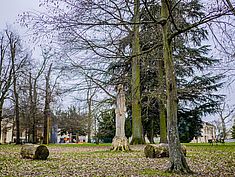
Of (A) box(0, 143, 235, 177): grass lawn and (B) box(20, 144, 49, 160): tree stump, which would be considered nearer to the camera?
(A) box(0, 143, 235, 177): grass lawn

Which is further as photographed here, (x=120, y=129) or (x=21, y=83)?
(x=21, y=83)

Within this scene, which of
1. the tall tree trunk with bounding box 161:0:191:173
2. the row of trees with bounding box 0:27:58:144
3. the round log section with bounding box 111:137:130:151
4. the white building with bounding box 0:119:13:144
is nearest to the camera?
the tall tree trunk with bounding box 161:0:191:173

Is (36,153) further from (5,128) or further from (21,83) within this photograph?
(5,128)

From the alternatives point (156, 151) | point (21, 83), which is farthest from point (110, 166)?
point (21, 83)

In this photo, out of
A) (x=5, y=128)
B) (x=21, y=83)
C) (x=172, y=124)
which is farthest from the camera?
(x=5, y=128)

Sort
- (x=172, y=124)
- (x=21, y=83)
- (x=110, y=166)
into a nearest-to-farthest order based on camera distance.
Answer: (x=172, y=124) → (x=110, y=166) → (x=21, y=83)

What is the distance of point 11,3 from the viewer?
870 cm

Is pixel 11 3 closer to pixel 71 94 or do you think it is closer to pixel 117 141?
pixel 71 94

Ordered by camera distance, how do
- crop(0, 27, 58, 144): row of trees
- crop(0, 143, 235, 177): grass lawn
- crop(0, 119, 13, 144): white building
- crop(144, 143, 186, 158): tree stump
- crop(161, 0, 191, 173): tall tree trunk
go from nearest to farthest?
1. crop(161, 0, 191, 173): tall tree trunk
2. crop(0, 143, 235, 177): grass lawn
3. crop(144, 143, 186, 158): tree stump
4. crop(0, 27, 58, 144): row of trees
5. crop(0, 119, 13, 144): white building

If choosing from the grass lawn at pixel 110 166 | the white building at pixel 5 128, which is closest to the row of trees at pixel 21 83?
the white building at pixel 5 128

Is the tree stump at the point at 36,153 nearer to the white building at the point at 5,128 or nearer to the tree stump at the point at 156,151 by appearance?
the tree stump at the point at 156,151

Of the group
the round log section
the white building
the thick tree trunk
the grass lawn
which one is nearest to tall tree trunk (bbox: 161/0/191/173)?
the grass lawn

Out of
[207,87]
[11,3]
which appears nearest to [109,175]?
[11,3]

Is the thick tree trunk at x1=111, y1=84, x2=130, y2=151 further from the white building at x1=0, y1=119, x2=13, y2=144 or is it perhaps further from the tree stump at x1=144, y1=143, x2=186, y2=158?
the white building at x1=0, y1=119, x2=13, y2=144
